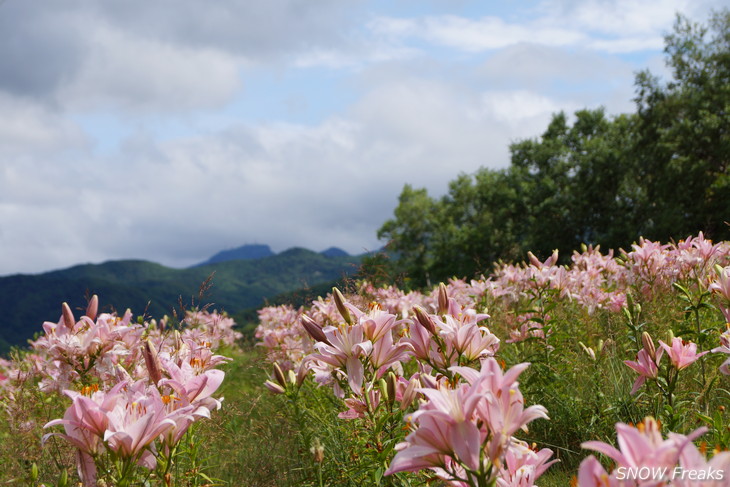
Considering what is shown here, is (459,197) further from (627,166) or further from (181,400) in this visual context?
(181,400)

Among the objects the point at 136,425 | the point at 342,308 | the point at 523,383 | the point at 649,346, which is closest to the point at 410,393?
the point at 342,308

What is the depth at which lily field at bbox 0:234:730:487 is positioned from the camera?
1.50m

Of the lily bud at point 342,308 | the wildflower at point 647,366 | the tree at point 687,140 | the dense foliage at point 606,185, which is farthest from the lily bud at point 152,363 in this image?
the tree at point 687,140

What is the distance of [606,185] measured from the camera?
1272 inches

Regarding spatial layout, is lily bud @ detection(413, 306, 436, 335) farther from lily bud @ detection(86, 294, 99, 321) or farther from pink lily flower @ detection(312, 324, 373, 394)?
lily bud @ detection(86, 294, 99, 321)

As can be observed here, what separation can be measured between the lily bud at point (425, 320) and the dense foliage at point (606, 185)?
12.7m

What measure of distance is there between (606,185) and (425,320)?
3366 cm

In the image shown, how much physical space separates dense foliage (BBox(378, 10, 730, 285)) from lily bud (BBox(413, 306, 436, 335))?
1269 centimetres

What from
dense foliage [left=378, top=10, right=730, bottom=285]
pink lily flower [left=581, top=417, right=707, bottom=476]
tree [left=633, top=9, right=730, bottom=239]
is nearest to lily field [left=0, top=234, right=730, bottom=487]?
pink lily flower [left=581, top=417, right=707, bottom=476]

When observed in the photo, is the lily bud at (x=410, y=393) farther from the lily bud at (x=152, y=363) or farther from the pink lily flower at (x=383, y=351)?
the lily bud at (x=152, y=363)

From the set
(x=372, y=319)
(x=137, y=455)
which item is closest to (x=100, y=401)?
(x=137, y=455)

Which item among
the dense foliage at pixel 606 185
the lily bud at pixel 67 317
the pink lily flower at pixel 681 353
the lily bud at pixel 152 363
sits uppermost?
the dense foliage at pixel 606 185

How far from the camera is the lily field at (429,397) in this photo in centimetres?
150

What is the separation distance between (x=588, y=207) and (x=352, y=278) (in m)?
30.5
